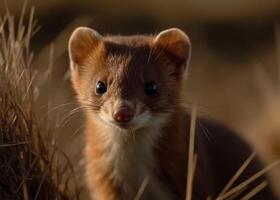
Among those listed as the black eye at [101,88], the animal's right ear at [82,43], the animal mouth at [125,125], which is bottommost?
the animal mouth at [125,125]

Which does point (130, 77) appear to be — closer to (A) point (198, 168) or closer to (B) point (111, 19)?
(A) point (198, 168)

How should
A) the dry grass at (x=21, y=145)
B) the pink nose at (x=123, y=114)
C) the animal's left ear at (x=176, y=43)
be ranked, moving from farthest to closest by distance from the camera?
the animal's left ear at (x=176, y=43) < the dry grass at (x=21, y=145) < the pink nose at (x=123, y=114)

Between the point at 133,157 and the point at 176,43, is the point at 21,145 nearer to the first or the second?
the point at 133,157

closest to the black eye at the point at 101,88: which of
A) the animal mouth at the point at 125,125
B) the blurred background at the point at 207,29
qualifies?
the animal mouth at the point at 125,125

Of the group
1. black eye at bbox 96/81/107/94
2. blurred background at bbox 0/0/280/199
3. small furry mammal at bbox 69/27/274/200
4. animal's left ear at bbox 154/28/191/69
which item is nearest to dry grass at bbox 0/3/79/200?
small furry mammal at bbox 69/27/274/200

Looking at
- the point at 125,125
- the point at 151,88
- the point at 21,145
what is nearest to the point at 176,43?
the point at 151,88

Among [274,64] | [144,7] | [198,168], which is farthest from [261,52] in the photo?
[198,168]

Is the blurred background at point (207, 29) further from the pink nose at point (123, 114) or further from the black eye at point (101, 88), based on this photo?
the pink nose at point (123, 114)
